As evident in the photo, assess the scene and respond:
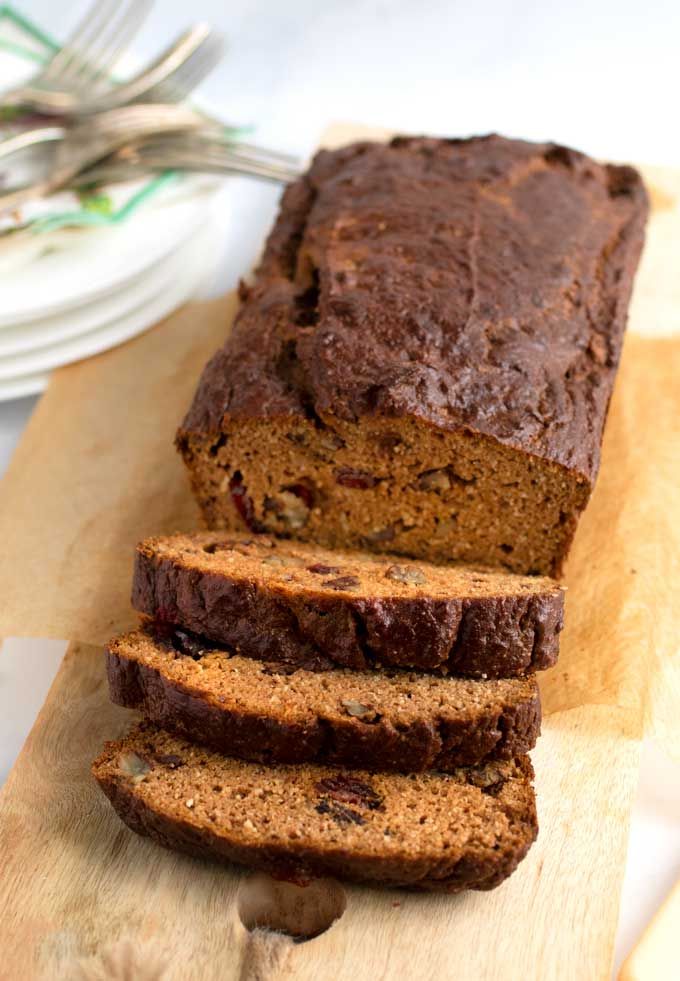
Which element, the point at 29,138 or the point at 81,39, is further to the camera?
the point at 81,39

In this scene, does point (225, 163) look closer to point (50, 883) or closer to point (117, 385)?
point (117, 385)

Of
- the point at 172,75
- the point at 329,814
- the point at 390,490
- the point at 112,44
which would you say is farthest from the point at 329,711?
the point at 112,44

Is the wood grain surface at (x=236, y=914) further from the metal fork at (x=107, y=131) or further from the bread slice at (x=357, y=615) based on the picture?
the metal fork at (x=107, y=131)

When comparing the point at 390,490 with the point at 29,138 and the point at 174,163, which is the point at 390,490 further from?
the point at 29,138

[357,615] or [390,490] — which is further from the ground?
[390,490]

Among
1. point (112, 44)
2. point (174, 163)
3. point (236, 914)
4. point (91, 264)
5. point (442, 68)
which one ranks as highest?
point (442, 68)

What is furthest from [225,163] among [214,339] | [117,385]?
[117,385]

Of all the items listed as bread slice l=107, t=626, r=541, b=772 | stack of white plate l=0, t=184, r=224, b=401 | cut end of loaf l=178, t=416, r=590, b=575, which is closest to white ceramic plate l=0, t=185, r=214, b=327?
stack of white plate l=0, t=184, r=224, b=401
